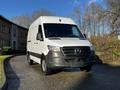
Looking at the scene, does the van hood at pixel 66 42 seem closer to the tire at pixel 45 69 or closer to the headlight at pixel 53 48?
the headlight at pixel 53 48

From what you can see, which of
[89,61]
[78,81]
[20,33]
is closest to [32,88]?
[78,81]

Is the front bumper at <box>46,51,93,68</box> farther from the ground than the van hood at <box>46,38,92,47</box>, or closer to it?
closer to it

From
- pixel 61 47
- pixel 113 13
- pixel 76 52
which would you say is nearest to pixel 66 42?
pixel 61 47

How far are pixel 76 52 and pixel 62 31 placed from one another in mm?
2014

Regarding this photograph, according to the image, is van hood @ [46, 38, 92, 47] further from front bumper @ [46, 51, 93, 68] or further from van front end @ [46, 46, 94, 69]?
front bumper @ [46, 51, 93, 68]

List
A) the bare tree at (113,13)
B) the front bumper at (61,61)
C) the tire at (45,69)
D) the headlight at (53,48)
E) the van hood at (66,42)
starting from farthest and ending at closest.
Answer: the bare tree at (113,13) < the tire at (45,69) < the van hood at (66,42) < the headlight at (53,48) < the front bumper at (61,61)

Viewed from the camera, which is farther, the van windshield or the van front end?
the van windshield

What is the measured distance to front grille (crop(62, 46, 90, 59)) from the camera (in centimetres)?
1209

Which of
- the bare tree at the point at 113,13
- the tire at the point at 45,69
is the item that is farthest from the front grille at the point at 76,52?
the bare tree at the point at 113,13

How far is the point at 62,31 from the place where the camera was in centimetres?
1380

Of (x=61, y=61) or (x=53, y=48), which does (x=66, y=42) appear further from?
(x=61, y=61)

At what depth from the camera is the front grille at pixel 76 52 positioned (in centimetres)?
1209

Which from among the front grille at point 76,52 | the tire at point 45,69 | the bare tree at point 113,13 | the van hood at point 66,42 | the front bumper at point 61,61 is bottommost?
the tire at point 45,69

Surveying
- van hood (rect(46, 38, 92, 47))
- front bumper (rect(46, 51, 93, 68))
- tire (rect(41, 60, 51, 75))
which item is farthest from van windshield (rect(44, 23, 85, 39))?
front bumper (rect(46, 51, 93, 68))
